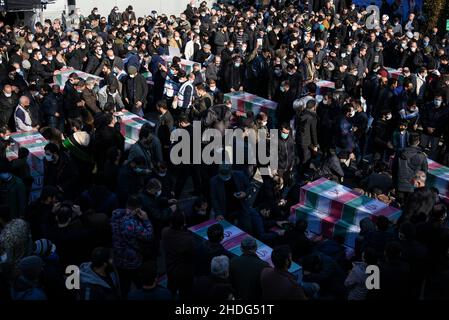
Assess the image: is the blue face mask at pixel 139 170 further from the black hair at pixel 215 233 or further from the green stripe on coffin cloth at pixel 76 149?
the black hair at pixel 215 233

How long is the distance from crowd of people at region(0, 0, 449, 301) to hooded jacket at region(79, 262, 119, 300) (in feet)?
0.04

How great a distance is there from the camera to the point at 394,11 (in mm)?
20938

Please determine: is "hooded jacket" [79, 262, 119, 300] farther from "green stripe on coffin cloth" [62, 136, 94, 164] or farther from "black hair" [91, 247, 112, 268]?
"green stripe on coffin cloth" [62, 136, 94, 164]

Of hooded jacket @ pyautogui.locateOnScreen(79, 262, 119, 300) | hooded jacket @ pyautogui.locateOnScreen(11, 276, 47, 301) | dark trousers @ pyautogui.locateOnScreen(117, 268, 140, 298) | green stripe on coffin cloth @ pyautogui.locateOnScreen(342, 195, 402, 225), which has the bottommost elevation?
dark trousers @ pyautogui.locateOnScreen(117, 268, 140, 298)

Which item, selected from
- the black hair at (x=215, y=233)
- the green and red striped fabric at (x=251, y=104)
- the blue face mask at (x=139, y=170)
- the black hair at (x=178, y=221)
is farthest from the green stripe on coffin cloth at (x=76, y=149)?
the green and red striped fabric at (x=251, y=104)

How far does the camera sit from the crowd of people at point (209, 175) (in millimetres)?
5031

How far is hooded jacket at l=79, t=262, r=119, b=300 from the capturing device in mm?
4617

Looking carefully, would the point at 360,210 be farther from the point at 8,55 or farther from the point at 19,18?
the point at 19,18

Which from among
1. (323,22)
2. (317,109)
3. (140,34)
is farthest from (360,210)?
(323,22)

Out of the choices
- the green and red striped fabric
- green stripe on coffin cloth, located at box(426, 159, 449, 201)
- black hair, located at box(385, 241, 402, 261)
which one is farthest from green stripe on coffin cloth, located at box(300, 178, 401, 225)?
the green and red striped fabric

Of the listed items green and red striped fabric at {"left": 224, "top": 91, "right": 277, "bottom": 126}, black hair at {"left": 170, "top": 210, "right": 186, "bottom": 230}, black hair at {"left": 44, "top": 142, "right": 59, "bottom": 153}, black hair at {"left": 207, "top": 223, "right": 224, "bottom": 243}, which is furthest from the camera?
green and red striped fabric at {"left": 224, "top": 91, "right": 277, "bottom": 126}

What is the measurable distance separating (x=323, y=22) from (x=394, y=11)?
426 cm

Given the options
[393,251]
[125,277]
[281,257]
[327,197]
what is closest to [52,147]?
[125,277]

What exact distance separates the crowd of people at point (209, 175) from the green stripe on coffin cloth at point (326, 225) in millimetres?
148
